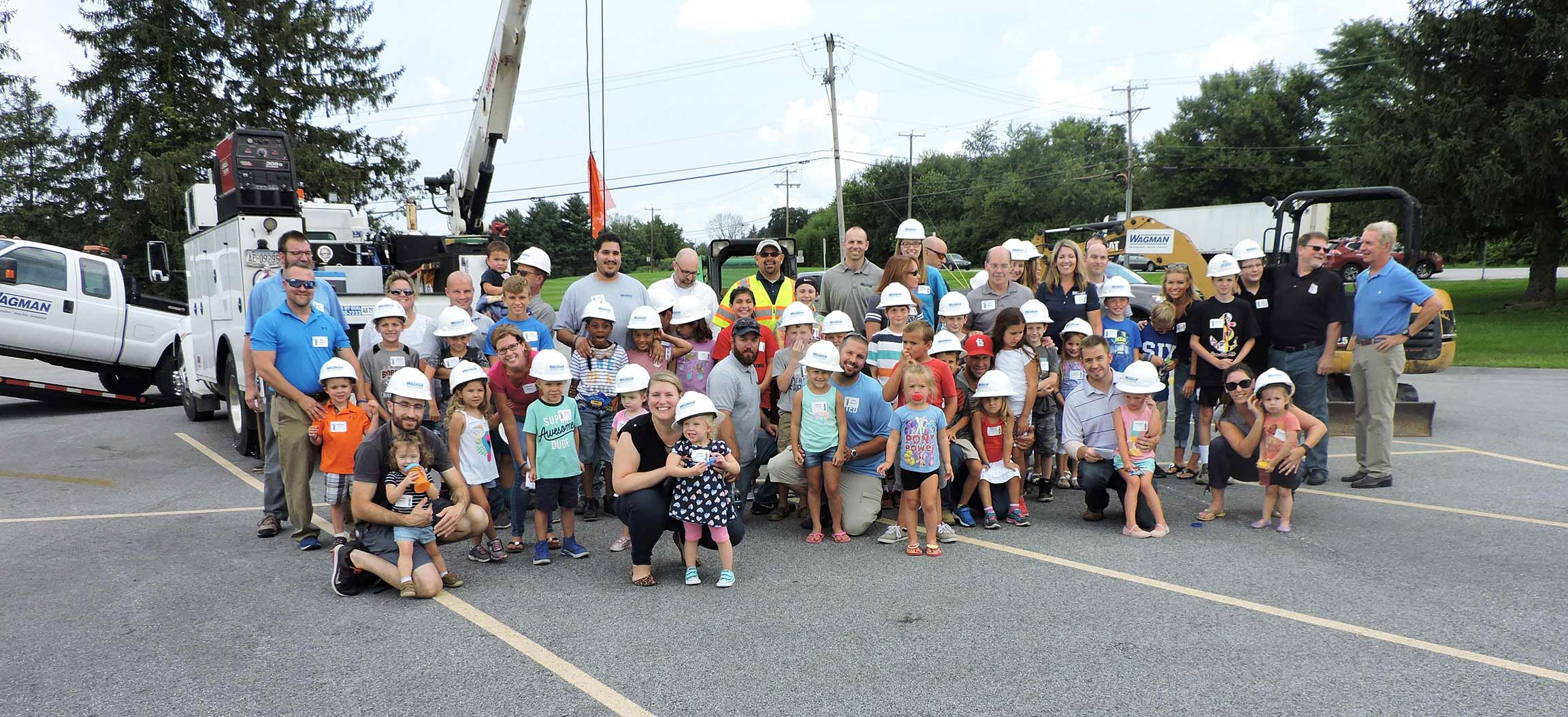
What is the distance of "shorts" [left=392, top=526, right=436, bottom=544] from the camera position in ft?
16.7

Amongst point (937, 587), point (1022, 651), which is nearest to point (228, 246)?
point (937, 587)

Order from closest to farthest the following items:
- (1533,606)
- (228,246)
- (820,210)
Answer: (1533,606), (228,246), (820,210)

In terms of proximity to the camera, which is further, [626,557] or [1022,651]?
[626,557]

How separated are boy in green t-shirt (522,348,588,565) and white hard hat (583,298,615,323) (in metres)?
0.58

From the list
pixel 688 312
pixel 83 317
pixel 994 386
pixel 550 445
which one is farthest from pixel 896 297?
pixel 83 317

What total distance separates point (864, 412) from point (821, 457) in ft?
1.41

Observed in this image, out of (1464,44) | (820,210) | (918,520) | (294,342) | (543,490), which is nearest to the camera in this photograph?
(543,490)

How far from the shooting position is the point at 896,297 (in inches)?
261

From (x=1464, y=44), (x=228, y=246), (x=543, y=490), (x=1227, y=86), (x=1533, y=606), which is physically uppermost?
(x=1227, y=86)

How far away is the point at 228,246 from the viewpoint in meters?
9.15

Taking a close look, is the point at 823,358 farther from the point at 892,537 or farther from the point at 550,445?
the point at 550,445

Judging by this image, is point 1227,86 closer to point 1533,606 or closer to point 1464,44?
point 1464,44

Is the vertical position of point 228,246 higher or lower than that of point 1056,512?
higher

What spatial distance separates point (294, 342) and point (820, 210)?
93.0m
